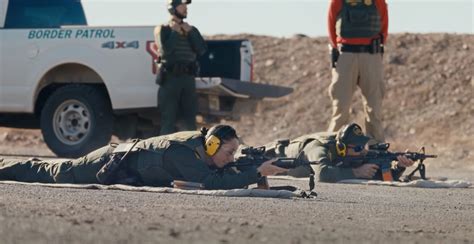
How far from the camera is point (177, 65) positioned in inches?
684

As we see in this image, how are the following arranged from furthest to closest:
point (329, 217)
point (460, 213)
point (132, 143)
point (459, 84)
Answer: point (459, 84), point (132, 143), point (460, 213), point (329, 217)

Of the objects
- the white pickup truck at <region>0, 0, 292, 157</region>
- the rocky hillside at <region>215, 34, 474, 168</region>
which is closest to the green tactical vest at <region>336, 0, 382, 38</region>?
the white pickup truck at <region>0, 0, 292, 157</region>

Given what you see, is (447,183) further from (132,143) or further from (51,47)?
(51,47)

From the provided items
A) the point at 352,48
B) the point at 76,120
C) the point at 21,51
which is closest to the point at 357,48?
the point at 352,48

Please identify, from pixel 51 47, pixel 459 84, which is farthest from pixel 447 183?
pixel 459 84

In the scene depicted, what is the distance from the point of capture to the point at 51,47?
1816 centimetres

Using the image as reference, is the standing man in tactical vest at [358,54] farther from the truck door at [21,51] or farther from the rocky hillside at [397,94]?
the rocky hillside at [397,94]

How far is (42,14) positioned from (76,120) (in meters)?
1.73

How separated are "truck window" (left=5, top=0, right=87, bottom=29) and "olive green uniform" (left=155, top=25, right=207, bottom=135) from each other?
2.24 metres

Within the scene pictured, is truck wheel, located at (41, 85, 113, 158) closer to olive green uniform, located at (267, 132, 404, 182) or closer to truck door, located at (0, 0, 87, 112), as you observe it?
truck door, located at (0, 0, 87, 112)

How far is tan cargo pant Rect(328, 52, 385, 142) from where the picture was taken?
17.3 meters

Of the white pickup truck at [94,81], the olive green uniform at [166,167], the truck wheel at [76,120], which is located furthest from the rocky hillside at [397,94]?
the olive green uniform at [166,167]

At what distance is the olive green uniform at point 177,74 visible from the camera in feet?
56.9

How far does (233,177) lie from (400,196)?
175cm
